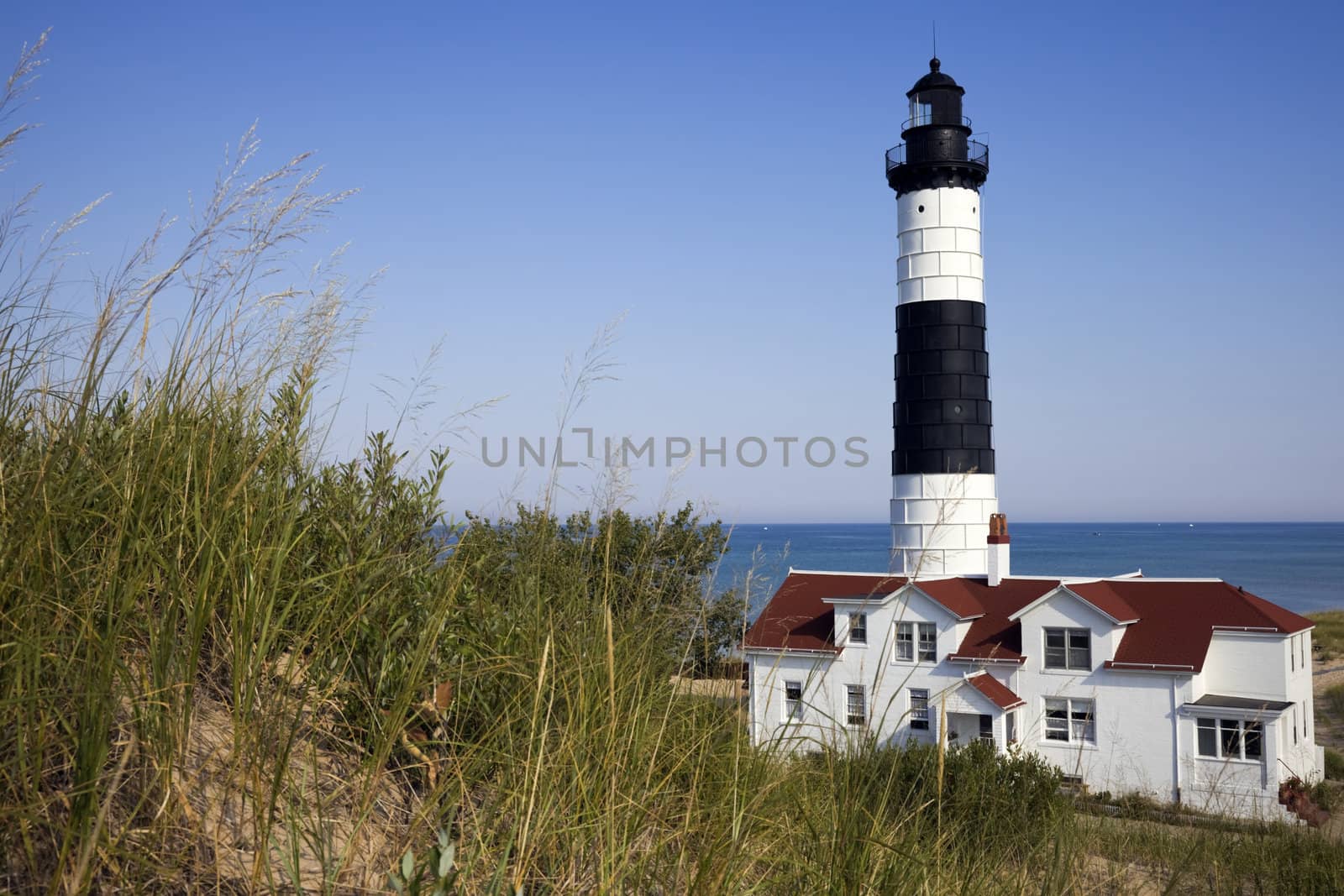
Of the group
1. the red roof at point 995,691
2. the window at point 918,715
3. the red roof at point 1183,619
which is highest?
the red roof at point 1183,619

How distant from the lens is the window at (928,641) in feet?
58.8

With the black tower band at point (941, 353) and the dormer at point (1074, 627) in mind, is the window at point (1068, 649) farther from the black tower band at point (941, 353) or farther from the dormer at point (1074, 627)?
the black tower band at point (941, 353)

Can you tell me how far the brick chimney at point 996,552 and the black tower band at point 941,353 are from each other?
120 centimetres

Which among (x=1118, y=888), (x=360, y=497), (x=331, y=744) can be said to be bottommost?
(x=1118, y=888)

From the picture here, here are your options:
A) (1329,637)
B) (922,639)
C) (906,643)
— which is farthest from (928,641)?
(1329,637)

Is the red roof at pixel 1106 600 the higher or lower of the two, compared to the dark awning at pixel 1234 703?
higher

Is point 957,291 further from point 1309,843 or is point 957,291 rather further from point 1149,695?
point 1309,843

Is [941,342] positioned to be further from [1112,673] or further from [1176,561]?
[1176,561]

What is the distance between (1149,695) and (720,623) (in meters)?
14.7

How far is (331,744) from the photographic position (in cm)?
248

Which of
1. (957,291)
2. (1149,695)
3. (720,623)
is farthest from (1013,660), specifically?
(720,623)

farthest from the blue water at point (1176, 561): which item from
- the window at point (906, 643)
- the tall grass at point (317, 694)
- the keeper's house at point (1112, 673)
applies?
the tall grass at point (317, 694)

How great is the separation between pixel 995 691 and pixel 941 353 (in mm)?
6870

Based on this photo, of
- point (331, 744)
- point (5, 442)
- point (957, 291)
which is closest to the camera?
point (5, 442)
